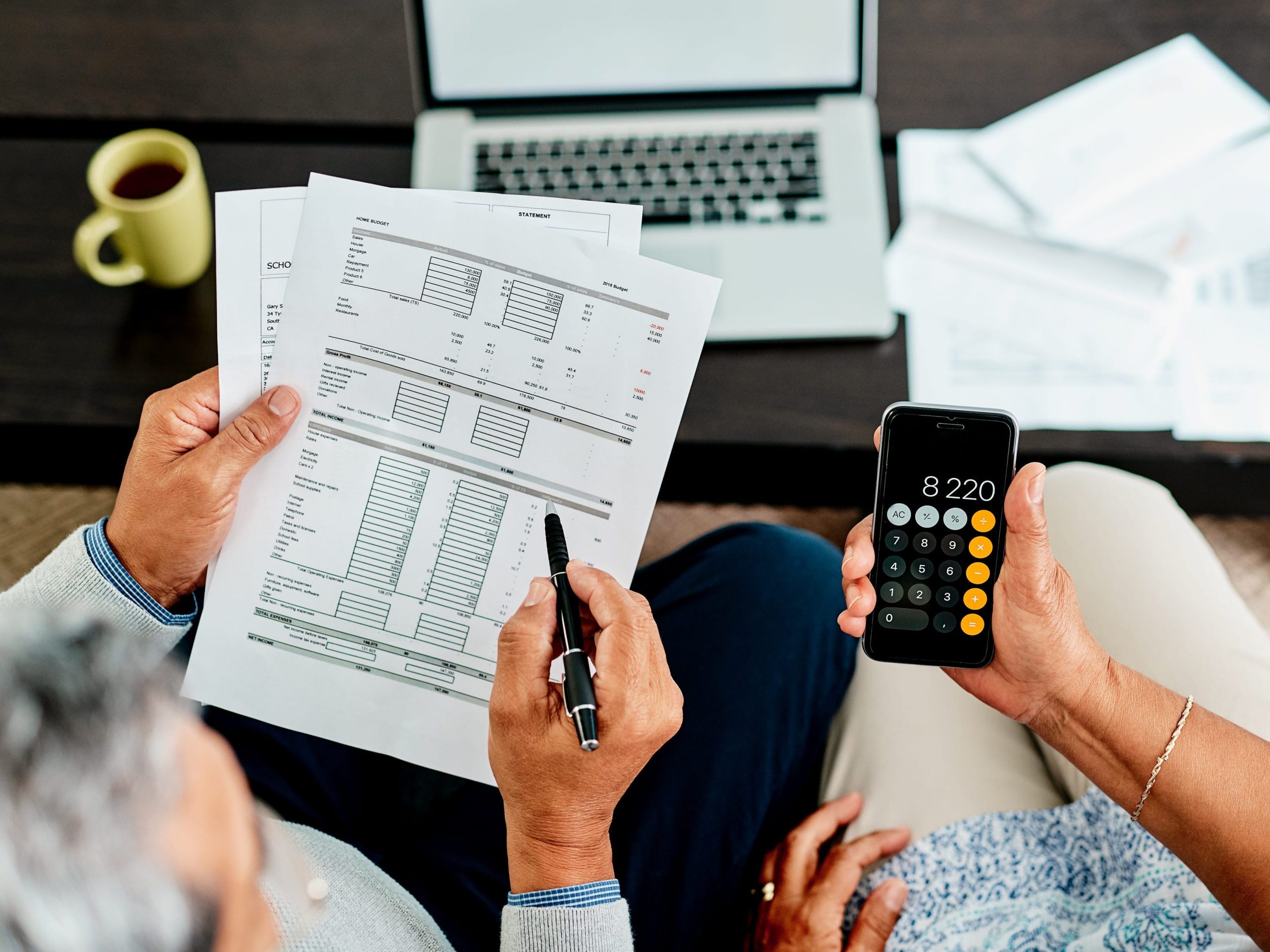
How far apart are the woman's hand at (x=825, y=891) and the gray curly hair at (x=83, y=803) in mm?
552

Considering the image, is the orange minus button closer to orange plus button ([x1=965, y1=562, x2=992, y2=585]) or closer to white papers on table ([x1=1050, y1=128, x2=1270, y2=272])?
orange plus button ([x1=965, y1=562, x2=992, y2=585])

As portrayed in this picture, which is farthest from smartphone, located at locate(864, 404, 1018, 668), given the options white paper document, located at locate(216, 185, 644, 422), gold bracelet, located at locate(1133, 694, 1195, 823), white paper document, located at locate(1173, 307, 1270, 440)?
white paper document, located at locate(1173, 307, 1270, 440)

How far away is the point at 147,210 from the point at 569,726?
62cm

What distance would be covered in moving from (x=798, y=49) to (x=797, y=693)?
25.2 inches

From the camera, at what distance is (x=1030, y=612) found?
0.64 meters

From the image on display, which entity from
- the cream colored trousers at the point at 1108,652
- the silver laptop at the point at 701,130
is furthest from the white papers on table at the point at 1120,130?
the cream colored trousers at the point at 1108,652

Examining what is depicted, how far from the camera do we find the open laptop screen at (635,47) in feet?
3.07

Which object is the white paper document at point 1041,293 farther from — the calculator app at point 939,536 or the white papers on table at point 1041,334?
the calculator app at point 939,536

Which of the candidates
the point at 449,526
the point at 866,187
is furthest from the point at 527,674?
the point at 866,187

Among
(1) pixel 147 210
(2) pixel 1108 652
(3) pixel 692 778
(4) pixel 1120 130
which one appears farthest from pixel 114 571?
(4) pixel 1120 130

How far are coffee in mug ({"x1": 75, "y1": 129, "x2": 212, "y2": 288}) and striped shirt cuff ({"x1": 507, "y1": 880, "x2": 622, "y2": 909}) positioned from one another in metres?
0.66

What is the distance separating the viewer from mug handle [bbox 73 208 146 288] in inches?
33.5

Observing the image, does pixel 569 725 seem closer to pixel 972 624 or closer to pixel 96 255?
pixel 972 624

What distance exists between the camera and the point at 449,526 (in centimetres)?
69
